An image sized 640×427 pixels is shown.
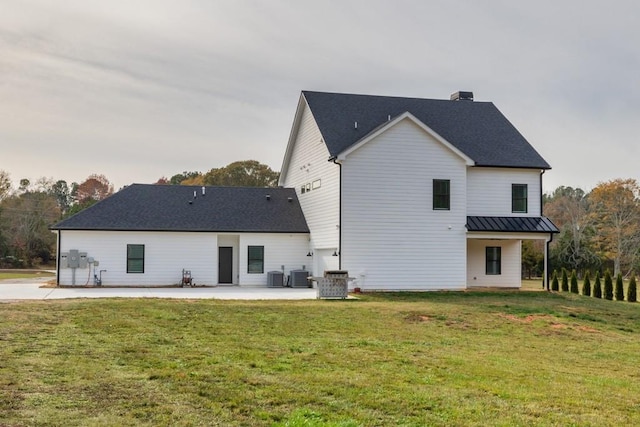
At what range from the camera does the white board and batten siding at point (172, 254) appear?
2775 cm

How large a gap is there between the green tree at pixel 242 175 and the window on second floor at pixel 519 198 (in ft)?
108

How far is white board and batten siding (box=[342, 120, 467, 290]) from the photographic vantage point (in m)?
25.5

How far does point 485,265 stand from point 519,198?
11.2ft

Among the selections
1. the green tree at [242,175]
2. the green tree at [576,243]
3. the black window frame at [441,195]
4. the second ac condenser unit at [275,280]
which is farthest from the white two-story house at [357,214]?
the green tree at [242,175]

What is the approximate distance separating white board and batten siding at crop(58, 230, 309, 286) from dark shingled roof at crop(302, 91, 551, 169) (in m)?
5.36

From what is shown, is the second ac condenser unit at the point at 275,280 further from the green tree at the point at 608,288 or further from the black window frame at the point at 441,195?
the green tree at the point at 608,288

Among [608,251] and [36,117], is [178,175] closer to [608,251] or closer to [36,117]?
[608,251]

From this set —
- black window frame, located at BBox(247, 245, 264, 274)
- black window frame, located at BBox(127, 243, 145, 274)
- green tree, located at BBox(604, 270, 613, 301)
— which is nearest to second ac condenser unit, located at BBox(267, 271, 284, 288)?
black window frame, located at BBox(247, 245, 264, 274)

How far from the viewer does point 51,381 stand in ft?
25.9

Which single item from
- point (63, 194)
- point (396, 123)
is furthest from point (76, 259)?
point (63, 194)

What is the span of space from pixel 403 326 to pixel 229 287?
1380cm

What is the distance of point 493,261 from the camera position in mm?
29922

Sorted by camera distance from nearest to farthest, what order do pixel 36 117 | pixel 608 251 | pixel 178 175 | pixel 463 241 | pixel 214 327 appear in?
1. pixel 214 327
2. pixel 36 117
3. pixel 463 241
4. pixel 608 251
5. pixel 178 175

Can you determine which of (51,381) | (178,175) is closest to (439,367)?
(51,381)
